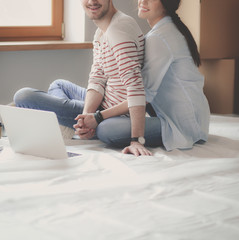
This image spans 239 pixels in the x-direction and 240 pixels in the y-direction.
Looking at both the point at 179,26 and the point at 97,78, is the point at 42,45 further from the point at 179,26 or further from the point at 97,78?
the point at 179,26

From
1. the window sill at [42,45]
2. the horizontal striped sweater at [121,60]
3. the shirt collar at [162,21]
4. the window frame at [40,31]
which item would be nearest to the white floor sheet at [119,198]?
the horizontal striped sweater at [121,60]

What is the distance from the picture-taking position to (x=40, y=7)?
10.2 feet

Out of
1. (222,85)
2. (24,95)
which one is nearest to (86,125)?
(24,95)

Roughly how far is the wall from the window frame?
52 mm

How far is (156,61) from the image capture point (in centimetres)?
184

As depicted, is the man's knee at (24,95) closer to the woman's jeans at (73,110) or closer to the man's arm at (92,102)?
the woman's jeans at (73,110)

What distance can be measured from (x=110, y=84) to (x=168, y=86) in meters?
0.24

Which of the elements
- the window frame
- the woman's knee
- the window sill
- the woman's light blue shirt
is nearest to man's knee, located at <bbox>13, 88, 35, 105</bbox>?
the woman's knee

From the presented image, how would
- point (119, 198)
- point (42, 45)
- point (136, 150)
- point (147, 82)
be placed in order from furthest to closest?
point (42, 45), point (147, 82), point (136, 150), point (119, 198)

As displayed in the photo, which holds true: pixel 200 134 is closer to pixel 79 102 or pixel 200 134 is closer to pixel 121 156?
pixel 121 156

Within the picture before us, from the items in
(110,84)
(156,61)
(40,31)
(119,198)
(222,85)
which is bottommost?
(119,198)

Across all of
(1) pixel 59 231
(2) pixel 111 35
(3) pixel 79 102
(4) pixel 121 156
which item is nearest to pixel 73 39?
(3) pixel 79 102

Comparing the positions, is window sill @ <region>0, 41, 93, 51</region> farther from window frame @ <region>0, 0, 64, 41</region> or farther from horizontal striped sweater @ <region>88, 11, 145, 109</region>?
horizontal striped sweater @ <region>88, 11, 145, 109</region>

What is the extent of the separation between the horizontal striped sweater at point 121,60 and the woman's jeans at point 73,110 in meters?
0.12
